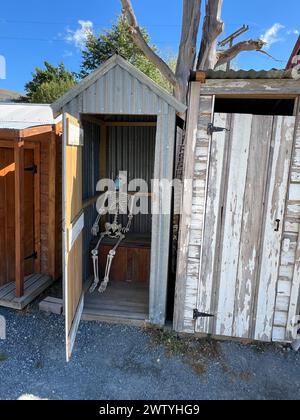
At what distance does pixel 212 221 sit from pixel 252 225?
0.40 metres

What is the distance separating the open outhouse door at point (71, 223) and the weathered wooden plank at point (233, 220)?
151 centimetres

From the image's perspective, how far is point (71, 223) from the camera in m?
2.61

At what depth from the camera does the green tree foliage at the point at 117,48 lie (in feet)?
45.5

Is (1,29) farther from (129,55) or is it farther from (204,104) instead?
(204,104)

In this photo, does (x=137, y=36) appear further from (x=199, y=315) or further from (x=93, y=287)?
(x=199, y=315)

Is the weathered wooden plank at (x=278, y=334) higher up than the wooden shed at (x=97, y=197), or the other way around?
the wooden shed at (x=97, y=197)

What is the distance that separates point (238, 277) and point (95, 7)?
1355 cm

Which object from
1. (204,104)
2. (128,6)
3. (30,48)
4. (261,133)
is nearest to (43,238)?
(204,104)

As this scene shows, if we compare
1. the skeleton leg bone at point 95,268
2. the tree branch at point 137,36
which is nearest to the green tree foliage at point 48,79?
the tree branch at point 137,36

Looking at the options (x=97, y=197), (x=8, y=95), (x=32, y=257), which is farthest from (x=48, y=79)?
(x=32, y=257)

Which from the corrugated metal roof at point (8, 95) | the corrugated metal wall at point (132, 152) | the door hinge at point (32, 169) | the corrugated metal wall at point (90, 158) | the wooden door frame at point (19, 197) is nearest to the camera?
the wooden door frame at point (19, 197)

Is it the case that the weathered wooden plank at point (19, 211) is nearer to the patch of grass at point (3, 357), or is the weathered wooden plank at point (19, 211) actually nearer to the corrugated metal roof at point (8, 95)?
the patch of grass at point (3, 357)

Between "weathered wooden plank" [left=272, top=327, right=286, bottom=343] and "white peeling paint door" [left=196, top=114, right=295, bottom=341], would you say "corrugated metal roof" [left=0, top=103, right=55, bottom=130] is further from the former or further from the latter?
"weathered wooden plank" [left=272, top=327, right=286, bottom=343]

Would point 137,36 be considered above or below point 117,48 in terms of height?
below
